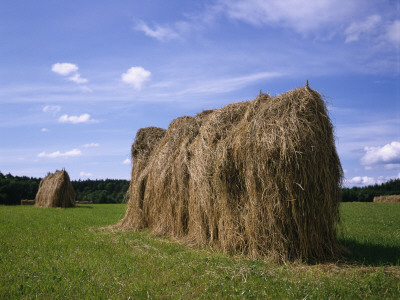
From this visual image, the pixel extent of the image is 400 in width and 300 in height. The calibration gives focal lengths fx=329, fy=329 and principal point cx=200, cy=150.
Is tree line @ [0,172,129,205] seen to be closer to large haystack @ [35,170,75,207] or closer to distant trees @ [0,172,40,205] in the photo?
distant trees @ [0,172,40,205]

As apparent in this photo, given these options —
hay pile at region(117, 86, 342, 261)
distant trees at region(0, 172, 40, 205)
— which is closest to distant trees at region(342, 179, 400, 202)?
distant trees at region(0, 172, 40, 205)

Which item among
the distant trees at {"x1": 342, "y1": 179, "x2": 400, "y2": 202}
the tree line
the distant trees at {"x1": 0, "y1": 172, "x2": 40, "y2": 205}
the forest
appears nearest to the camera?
the distant trees at {"x1": 0, "y1": 172, "x2": 40, "y2": 205}

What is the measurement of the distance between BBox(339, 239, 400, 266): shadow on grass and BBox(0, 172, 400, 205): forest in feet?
126

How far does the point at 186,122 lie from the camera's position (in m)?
11.3

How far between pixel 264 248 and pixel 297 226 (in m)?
0.83

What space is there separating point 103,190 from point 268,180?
4300 cm

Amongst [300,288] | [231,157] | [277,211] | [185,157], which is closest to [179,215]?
[185,157]

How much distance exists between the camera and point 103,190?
46.8 metres

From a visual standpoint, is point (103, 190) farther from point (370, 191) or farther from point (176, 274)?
point (176, 274)

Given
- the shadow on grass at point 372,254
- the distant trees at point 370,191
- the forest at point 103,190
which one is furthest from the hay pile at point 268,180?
the distant trees at point 370,191

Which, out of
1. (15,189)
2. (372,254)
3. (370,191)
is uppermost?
(15,189)

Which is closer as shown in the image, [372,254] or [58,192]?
[372,254]

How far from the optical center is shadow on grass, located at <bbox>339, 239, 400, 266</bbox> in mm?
6738

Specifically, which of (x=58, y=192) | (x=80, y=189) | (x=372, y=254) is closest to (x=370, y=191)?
(x=58, y=192)
